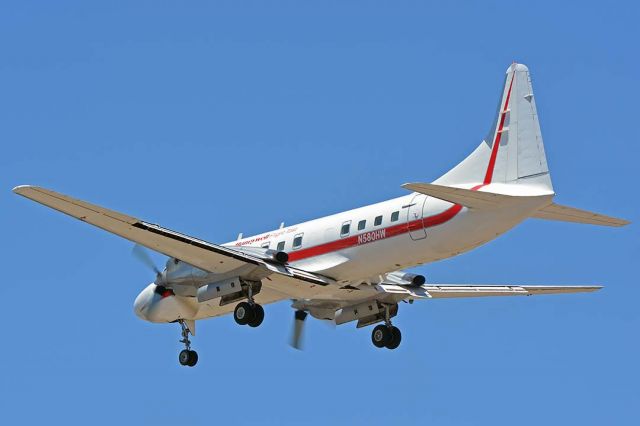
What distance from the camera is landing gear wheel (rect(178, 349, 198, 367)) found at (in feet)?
159

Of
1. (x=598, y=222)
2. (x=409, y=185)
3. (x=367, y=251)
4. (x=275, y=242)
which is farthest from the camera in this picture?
(x=275, y=242)

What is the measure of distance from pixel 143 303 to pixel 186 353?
2.36 m

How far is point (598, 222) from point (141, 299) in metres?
17.3

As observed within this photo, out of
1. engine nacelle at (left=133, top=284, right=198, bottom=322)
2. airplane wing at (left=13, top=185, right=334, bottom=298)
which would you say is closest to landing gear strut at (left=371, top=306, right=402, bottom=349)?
airplane wing at (left=13, top=185, right=334, bottom=298)

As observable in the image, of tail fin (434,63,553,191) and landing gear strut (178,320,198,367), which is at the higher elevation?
tail fin (434,63,553,191)

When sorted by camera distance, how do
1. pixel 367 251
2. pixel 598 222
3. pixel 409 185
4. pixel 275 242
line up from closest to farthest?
pixel 409 185 → pixel 598 222 → pixel 367 251 → pixel 275 242

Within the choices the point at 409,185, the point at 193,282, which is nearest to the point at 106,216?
the point at 193,282

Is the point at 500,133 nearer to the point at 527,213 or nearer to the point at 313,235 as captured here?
the point at 527,213

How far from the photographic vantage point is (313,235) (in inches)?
1764

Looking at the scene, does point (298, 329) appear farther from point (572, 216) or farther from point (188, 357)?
point (572, 216)

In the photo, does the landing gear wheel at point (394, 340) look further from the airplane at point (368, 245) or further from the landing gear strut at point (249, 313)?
the landing gear strut at point (249, 313)

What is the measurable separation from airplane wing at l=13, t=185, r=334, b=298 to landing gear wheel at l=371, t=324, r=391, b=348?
3734 millimetres

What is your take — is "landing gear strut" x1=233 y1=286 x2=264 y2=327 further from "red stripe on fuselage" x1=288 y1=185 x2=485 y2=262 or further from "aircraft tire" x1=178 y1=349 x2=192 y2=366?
"aircraft tire" x1=178 y1=349 x2=192 y2=366

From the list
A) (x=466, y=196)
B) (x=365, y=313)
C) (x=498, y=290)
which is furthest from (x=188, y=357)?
(x=466, y=196)
